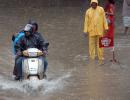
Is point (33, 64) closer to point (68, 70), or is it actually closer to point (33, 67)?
point (33, 67)

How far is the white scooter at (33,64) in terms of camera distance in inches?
430

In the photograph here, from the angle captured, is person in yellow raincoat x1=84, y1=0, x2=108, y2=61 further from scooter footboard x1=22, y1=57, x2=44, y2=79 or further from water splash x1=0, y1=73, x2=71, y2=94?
scooter footboard x1=22, y1=57, x2=44, y2=79

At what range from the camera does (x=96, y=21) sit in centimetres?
1366

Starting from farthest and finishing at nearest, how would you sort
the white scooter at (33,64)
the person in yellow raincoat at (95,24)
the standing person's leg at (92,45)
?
the standing person's leg at (92,45) → the person in yellow raincoat at (95,24) → the white scooter at (33,64)

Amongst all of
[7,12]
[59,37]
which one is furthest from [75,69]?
[7,12]

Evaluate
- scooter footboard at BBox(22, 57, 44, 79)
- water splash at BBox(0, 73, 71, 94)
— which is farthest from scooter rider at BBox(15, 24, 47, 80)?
scooter footboard at BBox(22, 57, 44, 79)

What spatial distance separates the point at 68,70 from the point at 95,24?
141cm

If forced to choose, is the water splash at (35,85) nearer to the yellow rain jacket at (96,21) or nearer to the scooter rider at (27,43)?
the scooter rider at (27,43)

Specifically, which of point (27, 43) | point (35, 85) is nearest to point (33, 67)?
point (35, 85)

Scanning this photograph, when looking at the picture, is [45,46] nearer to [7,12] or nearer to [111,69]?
[111,69]

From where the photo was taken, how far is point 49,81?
1198 centimetres

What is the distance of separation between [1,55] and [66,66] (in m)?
2.06

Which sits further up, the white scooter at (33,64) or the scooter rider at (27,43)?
the scooter rider at (27,43)

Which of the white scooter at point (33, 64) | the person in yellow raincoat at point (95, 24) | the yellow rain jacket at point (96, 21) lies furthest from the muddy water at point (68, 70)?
the yellow rain jacket at point (96, 21)
